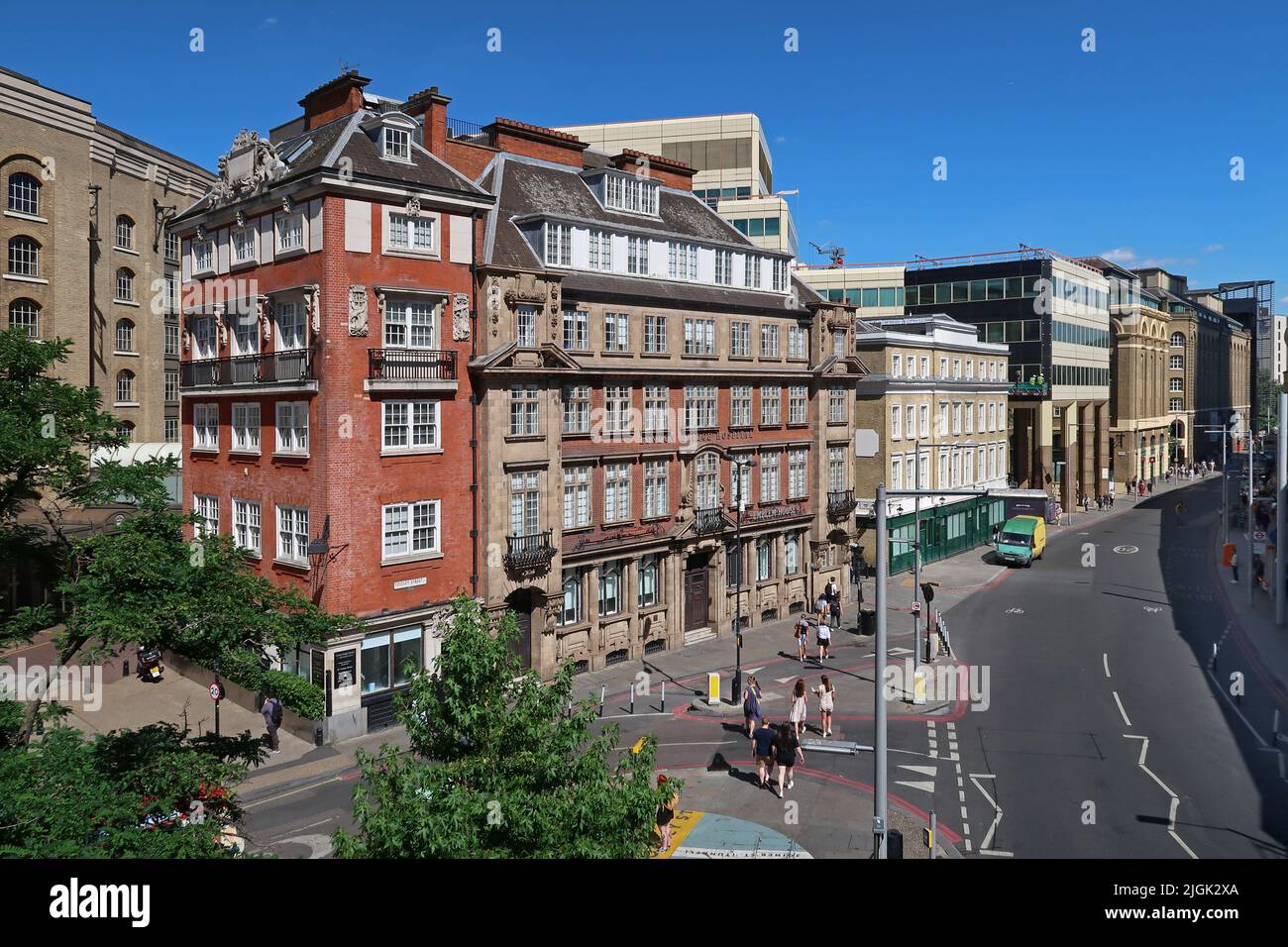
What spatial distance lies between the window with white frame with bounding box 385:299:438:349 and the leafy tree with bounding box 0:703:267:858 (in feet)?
56.0

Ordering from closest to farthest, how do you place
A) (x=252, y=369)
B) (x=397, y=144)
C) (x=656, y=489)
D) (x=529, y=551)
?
(x=397, y=144), (x=252, y=369), (x=529, y=551), (x=656, y=489)

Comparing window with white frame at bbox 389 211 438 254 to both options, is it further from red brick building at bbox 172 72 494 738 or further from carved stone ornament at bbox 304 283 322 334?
carved stone ornament at bbox 304 283 322 334

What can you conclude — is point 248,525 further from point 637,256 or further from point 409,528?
point 637,256

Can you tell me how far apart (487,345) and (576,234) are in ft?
22.7

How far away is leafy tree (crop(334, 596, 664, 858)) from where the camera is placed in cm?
1133

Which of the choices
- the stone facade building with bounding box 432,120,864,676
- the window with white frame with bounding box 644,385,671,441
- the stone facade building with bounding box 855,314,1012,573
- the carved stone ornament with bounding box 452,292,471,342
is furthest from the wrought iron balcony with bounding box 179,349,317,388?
the stone facade building with bounding box 855,314,1012,573

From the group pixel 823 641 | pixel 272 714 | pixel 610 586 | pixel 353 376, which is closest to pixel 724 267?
pixel 610 586

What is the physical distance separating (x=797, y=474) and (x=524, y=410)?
17705 millimetres

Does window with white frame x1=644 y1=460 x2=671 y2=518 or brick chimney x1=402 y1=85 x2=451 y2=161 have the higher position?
brick chimney x1=402 y1=85 x2=451 y2=161

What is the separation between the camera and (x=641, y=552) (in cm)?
3906

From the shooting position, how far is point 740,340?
43781mm
